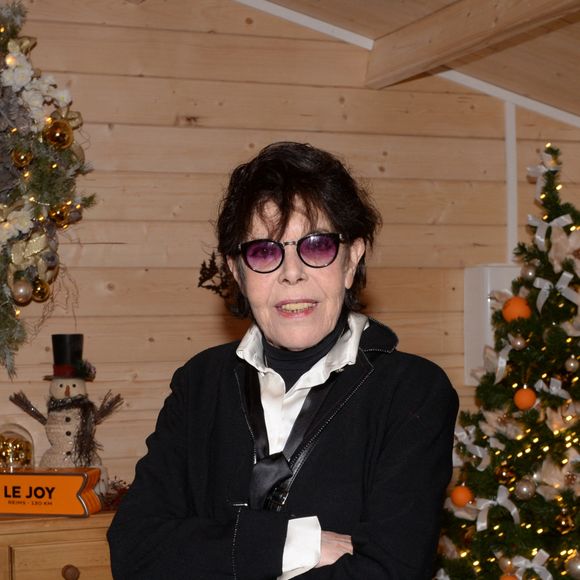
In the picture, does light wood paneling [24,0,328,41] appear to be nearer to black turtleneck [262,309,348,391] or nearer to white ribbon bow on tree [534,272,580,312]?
white ribbon bow on tree [534,272,580,312]

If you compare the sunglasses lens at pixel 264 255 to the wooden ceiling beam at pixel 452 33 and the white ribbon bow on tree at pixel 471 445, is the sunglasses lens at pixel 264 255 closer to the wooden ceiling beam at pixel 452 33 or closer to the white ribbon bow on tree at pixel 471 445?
the wooden ceiling beam at pixel 452 33

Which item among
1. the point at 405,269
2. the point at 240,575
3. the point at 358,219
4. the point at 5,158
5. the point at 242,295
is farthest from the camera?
the point at 405,269

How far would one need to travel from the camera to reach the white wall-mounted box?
3.98 metres

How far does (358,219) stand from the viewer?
1.81m

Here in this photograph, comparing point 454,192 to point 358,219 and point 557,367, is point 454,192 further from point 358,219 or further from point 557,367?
point 358,219

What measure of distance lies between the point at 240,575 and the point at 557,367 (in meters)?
2.00

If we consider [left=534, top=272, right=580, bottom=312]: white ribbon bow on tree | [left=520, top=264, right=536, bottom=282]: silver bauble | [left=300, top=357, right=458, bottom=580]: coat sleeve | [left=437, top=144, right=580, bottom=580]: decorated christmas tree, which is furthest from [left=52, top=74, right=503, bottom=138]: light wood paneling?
[left=300, top=357, right=458, bottom=580]: coat sleeve

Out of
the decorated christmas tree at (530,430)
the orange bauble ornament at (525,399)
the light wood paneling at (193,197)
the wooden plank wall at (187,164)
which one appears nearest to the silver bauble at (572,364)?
the decorated christmas tree at (530,430)

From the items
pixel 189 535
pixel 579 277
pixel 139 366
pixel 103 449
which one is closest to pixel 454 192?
pixel 579 277

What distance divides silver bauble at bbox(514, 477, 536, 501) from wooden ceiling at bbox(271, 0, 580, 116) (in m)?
1.36

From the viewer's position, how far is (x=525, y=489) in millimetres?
3340

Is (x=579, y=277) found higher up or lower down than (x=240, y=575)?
higher up

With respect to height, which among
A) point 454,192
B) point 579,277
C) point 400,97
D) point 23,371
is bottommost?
point 23,371

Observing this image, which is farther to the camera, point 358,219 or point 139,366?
point 139,366
